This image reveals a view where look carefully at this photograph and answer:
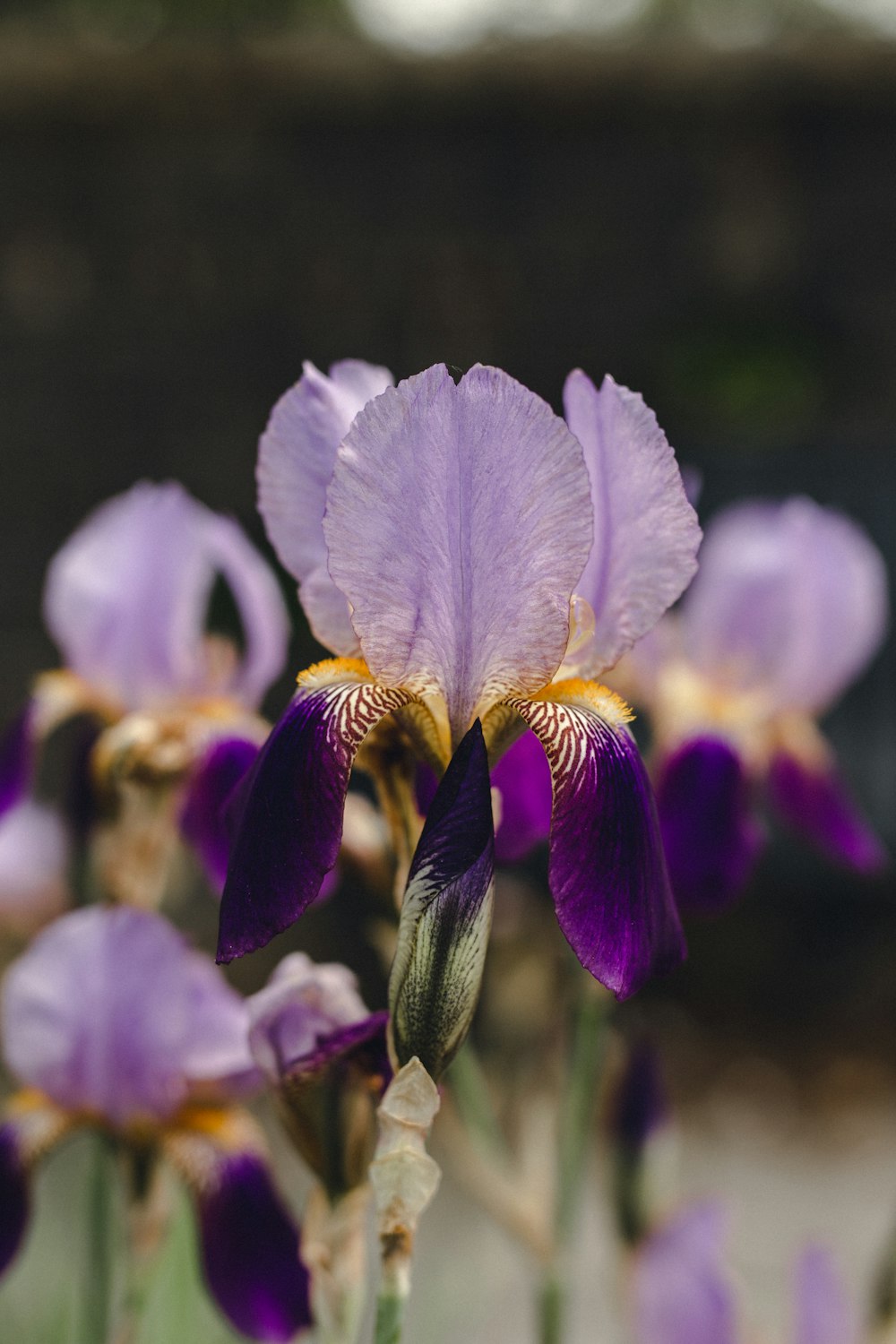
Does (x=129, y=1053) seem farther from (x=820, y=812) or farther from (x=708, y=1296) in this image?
(x=820, y=812)

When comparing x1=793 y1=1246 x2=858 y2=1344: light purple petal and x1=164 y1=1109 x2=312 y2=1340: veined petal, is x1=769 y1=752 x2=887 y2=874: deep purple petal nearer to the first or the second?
x1=793 y1=1246 x2=858 y2=1344: light purple petal

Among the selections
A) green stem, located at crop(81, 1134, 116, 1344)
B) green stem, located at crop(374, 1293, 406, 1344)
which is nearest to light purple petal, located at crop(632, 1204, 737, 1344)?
green stem, located at crop(81, 1134, 116, 1344)

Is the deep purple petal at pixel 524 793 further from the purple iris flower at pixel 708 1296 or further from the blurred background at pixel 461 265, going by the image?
the blurred background at pixel 461 265

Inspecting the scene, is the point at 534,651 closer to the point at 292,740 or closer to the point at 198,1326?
the point at 292,740

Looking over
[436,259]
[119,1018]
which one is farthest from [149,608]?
[436,259]

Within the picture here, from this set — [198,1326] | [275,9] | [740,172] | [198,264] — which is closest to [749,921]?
[740,172]
